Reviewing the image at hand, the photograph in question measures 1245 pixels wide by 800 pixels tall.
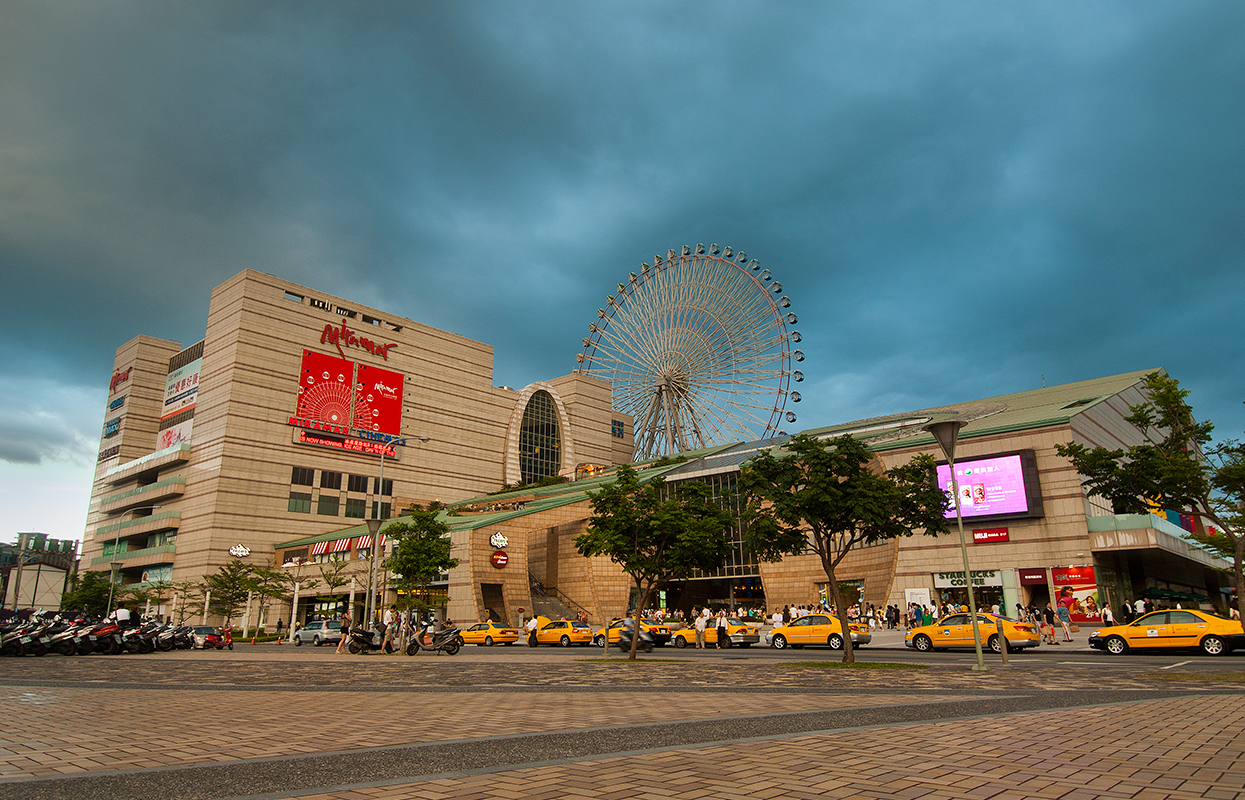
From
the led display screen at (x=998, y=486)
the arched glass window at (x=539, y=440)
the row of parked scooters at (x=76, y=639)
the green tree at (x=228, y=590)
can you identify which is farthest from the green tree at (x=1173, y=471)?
the arched glass window at (x=539, y=440)

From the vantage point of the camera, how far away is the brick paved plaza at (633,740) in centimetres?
534

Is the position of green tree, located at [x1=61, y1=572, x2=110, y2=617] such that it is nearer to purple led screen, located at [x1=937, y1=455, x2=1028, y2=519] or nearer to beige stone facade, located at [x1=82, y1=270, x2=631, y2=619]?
beige stone facade, located at [x1=82, y1=270, x2=631, y2=619]

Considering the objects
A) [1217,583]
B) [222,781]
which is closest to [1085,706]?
Answer: [222,781]

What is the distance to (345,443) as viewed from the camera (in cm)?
8512

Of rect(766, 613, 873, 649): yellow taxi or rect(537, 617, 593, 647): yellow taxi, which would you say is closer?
rect(766, 613, 873, 649): yellow taxi

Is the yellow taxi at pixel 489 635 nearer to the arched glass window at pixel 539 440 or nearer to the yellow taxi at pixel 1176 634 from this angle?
the yellow taxi at pixel 1176 634

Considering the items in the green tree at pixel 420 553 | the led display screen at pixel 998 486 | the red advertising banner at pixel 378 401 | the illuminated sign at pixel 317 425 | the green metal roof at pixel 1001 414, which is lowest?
the green tree at pixel 420 553

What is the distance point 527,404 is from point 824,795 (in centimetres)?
10244

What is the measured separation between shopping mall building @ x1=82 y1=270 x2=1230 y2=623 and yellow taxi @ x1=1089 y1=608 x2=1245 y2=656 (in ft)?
66.5

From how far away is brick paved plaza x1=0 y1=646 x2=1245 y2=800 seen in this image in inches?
210

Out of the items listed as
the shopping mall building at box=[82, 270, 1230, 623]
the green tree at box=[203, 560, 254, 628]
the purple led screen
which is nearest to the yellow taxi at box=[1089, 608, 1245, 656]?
the shopping mall building at box=[82, 270, 1230, 623]

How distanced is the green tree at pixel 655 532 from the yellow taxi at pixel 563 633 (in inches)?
527

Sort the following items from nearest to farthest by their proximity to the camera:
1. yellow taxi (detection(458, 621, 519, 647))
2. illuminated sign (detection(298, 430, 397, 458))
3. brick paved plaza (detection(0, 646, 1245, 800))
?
brick paved plaza (detection(0, 646, 1245, 800)), yellow taxi (detection(458, 621, 519, 647)), illuminated sign (detection(298, 430, 397, 458))

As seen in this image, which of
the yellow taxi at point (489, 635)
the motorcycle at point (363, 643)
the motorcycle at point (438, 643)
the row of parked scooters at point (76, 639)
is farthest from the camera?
the yellow taxi at point (489, 635)
